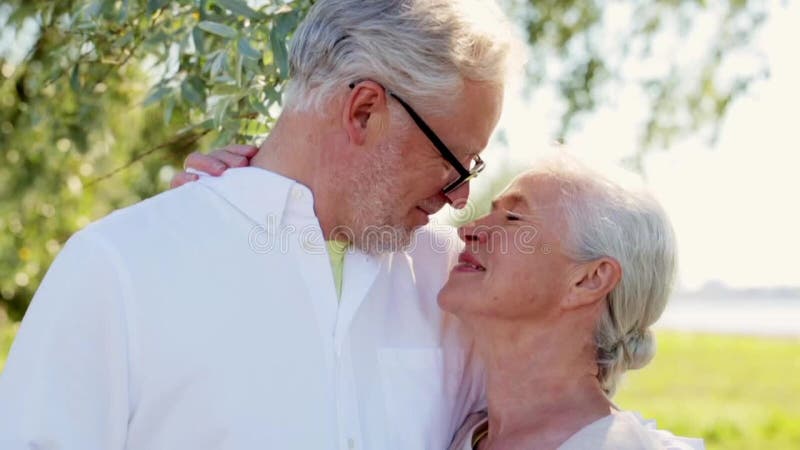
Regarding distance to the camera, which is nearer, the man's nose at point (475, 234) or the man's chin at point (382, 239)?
the man's chin at point (382, 239)

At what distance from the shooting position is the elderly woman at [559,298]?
271 cm

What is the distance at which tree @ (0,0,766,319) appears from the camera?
3.09 meters

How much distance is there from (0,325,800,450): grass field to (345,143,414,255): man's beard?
0.79 meters

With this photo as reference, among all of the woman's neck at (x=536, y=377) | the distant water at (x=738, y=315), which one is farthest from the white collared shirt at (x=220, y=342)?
the distant water at (x=738, y=315)

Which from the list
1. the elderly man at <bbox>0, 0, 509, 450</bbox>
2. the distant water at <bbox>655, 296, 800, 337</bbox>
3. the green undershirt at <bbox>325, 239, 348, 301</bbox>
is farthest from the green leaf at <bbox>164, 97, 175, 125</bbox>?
the distant water at <bbox>655, 296, 800, 337</bbox>

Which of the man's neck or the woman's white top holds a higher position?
the man's neck

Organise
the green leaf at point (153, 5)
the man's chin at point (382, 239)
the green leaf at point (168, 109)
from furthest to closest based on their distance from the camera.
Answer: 1. the green leaf at point (168, 109)
2. the green leaf at point (153, 5)
3. the man's chin at point (382, 239)

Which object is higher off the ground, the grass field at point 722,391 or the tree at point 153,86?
the tree at point 153,86

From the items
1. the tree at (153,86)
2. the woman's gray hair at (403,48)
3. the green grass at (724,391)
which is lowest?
the green grass at (724,391)

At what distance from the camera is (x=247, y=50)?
2.88 m

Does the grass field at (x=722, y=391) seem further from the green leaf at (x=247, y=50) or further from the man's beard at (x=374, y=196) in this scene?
the green leaf at (x=247, y=50)

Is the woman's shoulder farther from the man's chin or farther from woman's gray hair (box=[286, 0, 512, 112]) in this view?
woman's gray hair (box=[286, 0, 512, 112])

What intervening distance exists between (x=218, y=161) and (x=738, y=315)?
4639 centimetres

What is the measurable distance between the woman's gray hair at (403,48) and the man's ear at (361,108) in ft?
0.09
